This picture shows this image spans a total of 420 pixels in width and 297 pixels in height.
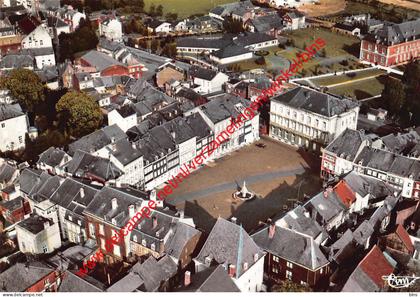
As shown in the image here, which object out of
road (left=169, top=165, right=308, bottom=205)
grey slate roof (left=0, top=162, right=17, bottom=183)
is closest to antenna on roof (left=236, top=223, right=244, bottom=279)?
road (left=169, top=165, right=308, bottom=205)

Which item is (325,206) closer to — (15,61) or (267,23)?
(15,61)

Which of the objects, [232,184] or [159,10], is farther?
[159,10]

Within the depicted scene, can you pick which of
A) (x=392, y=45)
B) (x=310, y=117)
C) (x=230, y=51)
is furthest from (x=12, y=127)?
(x=392, y=45)

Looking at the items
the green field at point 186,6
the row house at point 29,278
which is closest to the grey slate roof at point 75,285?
the row house at point 29,278

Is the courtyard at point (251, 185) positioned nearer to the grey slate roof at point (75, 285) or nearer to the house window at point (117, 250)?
the house window at point (117, 250)

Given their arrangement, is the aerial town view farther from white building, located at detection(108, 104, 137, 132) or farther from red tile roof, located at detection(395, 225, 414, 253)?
red tile roof, located at detection(395, 225, 414, 253)

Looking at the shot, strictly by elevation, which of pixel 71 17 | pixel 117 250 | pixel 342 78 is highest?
pixel 71 17

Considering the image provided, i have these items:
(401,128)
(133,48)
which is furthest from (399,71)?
(133,48)
